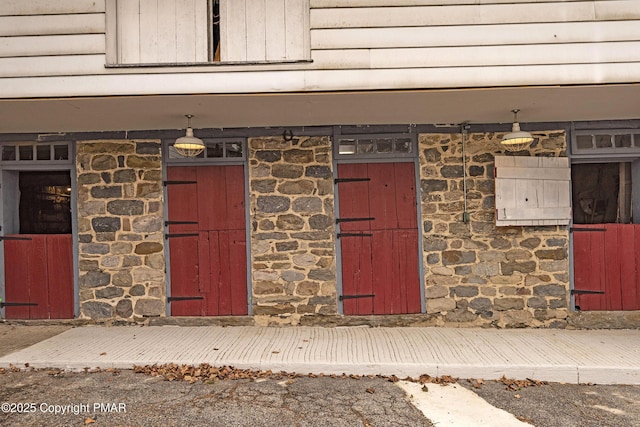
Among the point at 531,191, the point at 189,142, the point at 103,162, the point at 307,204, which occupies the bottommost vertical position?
the point at 307,204

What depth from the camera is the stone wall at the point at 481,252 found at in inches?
214

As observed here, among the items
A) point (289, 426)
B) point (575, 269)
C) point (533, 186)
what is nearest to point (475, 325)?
point (575, 269)

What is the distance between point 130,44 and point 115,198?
2157 millimetres

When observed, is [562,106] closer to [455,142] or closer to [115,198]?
[455,142]

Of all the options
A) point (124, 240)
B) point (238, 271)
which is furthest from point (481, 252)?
point (124, 240)

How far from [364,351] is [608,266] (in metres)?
3.56

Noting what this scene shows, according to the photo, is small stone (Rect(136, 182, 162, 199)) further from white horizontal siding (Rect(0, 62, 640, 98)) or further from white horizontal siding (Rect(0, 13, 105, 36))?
white horizontal siding (Rect(0, 13, 105, 36))

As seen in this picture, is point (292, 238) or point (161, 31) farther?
point (292, 238)

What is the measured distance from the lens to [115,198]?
551 centimetres

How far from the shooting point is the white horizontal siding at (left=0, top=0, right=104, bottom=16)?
408 centimetres

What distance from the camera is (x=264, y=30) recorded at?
13.8 feet

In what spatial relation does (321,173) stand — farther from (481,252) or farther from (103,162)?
(103,162)

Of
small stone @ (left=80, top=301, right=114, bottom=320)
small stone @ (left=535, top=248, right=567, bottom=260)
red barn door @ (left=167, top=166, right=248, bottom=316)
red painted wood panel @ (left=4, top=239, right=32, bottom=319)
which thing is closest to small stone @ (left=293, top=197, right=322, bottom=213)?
red barn door @ (left=167, top=166, right=248, bottom=316)

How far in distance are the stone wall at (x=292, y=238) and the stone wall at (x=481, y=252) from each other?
1.30 metres
